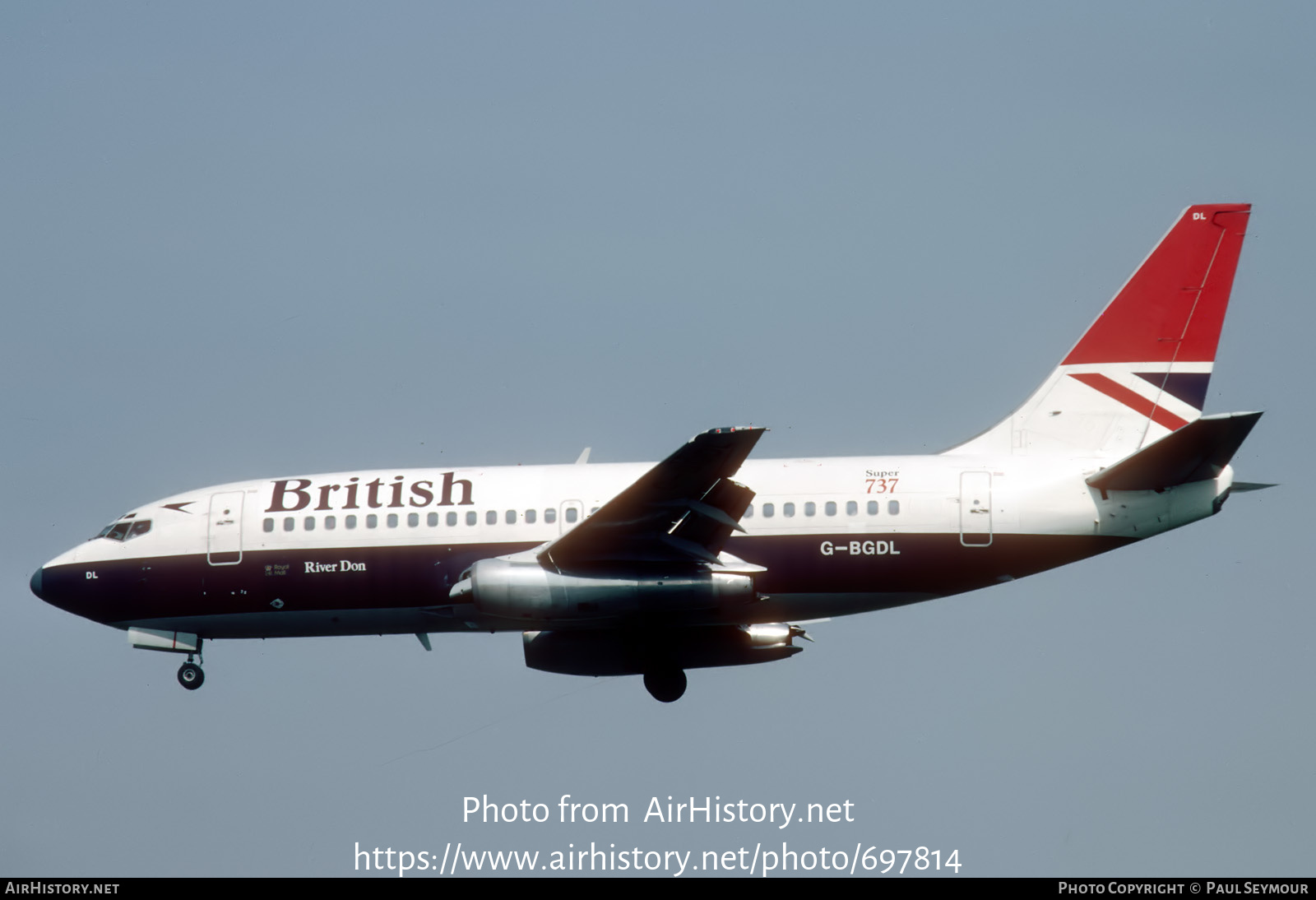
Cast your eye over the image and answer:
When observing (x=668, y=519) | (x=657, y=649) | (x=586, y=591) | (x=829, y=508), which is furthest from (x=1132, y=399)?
(x=586, y=591)

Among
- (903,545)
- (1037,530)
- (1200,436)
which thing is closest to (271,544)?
(903,545)

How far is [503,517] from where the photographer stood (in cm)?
3641

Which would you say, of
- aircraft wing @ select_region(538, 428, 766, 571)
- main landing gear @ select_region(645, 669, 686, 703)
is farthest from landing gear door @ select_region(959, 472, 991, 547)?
main landing gear @ select_region(645, 669, 686, 703)

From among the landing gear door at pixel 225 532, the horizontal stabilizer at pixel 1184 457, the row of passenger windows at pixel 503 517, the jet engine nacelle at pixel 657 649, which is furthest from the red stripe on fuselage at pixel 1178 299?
the landing gear door at pixel 225 532

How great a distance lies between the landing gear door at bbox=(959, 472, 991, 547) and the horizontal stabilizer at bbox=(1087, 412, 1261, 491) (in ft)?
6.59

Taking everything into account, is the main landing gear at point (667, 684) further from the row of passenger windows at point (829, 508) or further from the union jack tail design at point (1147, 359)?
the union jack tail design at point (1147, 359)

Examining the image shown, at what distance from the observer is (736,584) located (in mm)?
34094

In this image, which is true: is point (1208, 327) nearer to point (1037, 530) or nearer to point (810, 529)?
point (1037, 530)

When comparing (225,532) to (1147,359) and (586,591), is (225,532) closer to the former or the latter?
(586,591)

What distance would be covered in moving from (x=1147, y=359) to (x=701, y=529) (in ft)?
34.2

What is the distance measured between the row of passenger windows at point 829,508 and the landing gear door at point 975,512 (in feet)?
4.16

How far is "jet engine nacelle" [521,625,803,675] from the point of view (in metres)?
37.4

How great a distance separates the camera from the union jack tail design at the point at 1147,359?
37438 mm
